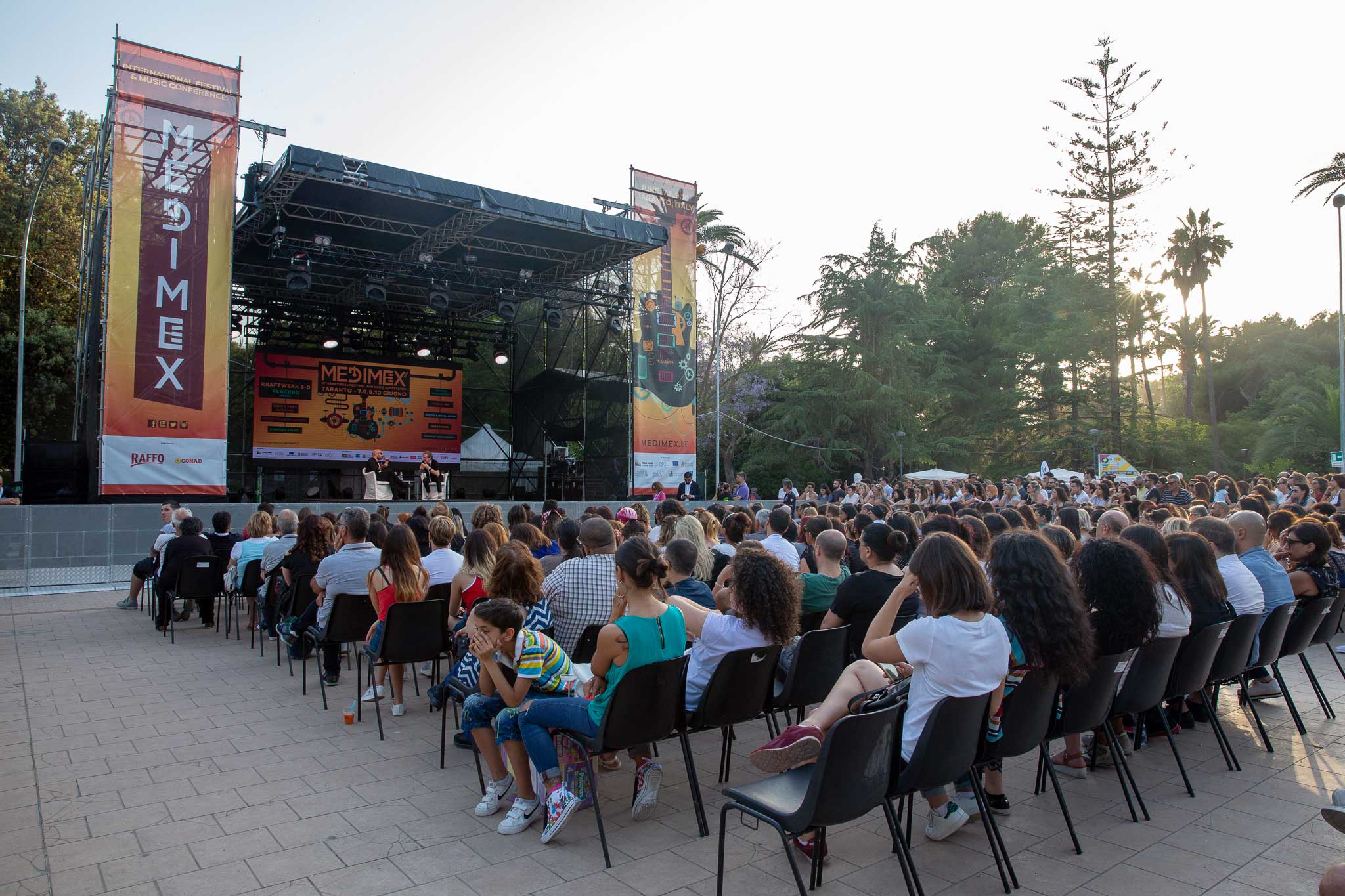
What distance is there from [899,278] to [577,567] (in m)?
27.0

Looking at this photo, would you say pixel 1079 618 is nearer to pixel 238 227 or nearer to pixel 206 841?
pixel 206 841

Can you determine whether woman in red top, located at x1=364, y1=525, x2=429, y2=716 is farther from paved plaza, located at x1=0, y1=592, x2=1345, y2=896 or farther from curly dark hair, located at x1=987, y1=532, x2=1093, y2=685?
curly dark hair, located at x1=987, y1=532, x2=1093, y2=685

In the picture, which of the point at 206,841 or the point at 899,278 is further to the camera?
the point at 899,278

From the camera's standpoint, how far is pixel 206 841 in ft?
9.84

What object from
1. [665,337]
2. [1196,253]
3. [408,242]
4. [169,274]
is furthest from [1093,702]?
[1196,253]

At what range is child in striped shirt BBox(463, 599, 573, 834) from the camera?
309 cm

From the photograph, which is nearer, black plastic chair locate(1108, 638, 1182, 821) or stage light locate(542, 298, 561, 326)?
black plastic chair locate(1108, 638, 1182, 821)

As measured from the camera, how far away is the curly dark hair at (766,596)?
3.23 meters

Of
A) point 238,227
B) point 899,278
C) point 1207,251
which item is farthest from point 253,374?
point 1207,251

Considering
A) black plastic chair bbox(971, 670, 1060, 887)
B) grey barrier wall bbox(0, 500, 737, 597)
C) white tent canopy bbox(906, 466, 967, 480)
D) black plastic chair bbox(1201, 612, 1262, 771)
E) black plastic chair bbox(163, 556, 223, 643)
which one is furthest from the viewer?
white tent canopy bbox(906, 466, 967, 480)

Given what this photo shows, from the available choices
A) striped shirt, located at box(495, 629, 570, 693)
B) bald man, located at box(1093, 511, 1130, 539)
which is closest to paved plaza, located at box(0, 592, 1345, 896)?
striped shirt, located at box(495, 629, 570, 693)

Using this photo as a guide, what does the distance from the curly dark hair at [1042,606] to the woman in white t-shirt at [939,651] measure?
0.63ft

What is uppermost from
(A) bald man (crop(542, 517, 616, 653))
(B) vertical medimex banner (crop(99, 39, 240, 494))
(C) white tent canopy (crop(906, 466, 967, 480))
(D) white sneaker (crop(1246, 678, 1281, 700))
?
(B) vertical medimex banner (crop(99, 39, 240, 494))

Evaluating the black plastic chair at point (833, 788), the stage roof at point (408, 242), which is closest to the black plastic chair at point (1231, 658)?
the black plastic chair at point (833, 788)
